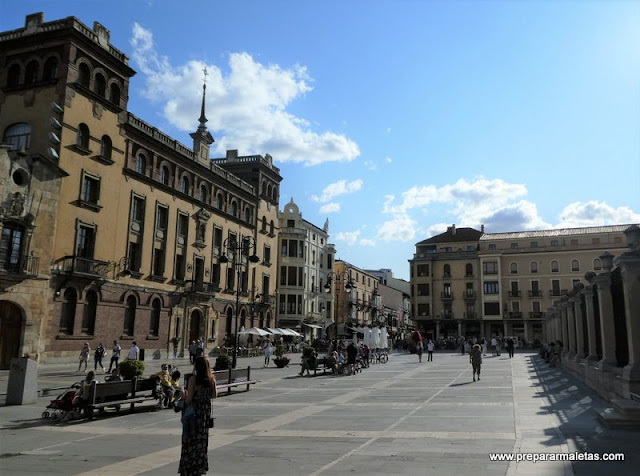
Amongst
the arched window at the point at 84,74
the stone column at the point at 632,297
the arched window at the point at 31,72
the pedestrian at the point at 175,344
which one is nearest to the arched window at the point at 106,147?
the arched window at the point at 84,74

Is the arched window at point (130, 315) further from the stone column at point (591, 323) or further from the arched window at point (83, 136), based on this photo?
the stone column at point (591, 323)

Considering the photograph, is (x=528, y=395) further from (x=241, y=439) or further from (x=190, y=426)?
(x=190, y=426)

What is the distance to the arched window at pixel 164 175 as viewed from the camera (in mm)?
38688

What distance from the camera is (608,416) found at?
1015 cm

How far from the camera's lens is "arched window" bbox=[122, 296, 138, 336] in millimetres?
34312

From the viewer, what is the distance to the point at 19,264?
2580 cm

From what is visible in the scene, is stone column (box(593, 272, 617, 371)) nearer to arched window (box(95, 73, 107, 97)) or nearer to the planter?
the planter

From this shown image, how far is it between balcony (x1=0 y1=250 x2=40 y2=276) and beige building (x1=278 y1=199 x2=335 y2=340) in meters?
34.5

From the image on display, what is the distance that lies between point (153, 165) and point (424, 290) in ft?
173

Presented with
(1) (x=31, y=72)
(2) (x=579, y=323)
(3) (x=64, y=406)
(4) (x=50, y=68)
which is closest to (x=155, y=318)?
(4) (x=50, y=68)

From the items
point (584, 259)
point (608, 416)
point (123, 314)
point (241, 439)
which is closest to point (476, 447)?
point (608, 416)

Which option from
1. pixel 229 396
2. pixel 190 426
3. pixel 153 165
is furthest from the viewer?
pixel 153 165

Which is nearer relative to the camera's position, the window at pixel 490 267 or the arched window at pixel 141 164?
the arched window at pixel 141 164

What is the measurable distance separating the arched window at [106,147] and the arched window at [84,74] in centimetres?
330
